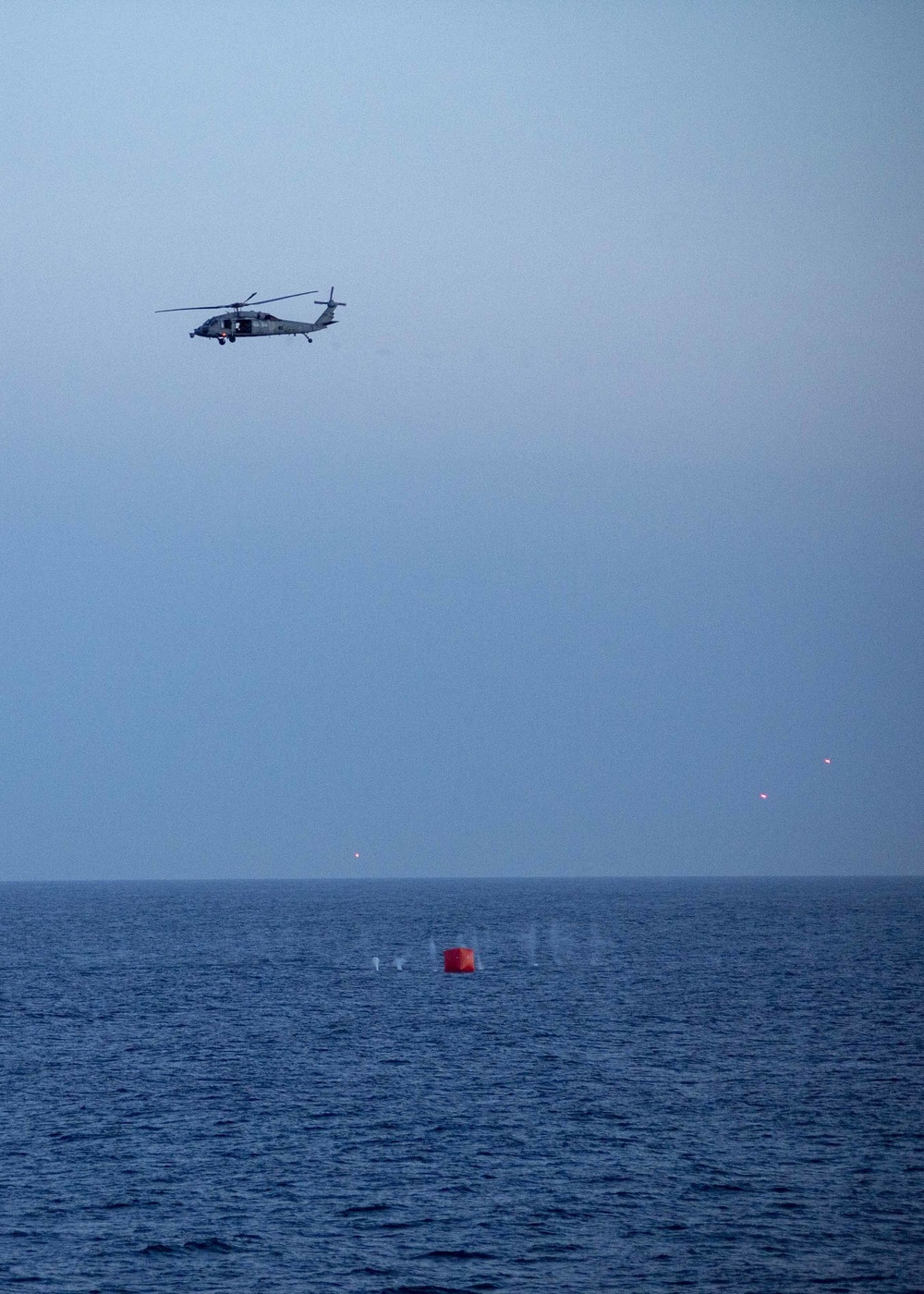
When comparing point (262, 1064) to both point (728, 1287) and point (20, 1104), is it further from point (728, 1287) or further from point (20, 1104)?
point (728, 1287)

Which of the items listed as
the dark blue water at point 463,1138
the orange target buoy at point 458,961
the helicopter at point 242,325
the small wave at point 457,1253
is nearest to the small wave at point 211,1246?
the dark blue water at point 463,1138

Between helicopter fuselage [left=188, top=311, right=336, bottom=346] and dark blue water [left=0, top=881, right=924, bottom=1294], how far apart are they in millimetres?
33819

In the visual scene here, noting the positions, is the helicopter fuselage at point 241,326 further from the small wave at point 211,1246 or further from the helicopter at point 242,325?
the small wave at point 211,1246

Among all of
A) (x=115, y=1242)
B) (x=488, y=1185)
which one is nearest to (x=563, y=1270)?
(x=488, y=1185)

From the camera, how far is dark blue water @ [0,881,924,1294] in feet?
135

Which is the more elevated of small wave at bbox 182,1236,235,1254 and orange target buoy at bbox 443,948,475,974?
orange target buoy at bbox 443,948,475,974

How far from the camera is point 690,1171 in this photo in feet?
165

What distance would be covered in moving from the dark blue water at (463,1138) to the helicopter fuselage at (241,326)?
33819 millimetres

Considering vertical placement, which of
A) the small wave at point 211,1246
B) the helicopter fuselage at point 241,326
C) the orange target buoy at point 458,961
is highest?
the helicopter fuselage at point 241,326

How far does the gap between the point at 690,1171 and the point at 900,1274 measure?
11.5 metres

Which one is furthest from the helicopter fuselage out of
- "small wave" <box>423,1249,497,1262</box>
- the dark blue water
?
"small wave" <box>423,1249,497,1262</box>

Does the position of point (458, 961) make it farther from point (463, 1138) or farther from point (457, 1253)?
point (457, 1253)

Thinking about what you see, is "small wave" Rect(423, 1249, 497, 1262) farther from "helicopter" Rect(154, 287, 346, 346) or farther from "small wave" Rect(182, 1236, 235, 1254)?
"helicopter" Rect(154, 287, 346, 346)

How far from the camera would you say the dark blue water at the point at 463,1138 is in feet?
135
